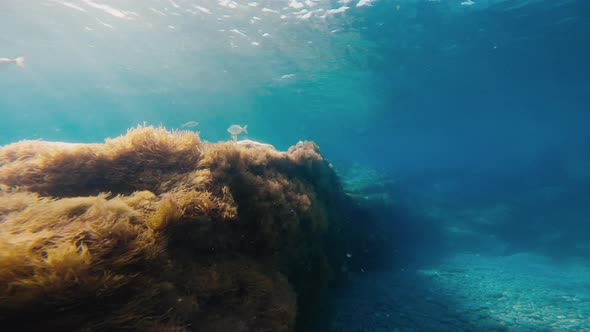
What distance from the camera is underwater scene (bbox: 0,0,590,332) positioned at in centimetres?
221

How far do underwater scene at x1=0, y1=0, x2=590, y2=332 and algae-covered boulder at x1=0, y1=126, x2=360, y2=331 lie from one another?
0.06ft

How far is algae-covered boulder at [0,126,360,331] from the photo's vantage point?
5.68 ft

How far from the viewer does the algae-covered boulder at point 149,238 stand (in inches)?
68.2

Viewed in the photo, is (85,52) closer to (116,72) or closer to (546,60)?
(116,72)

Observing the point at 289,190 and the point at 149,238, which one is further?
the point at 289,190

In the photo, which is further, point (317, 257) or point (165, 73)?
point (165, 73)

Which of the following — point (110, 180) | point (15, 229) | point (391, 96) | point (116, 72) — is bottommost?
point (15, 229)

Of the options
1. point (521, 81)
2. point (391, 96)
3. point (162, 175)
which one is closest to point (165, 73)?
A: point (391, 96)

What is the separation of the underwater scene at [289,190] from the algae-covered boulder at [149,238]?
0.02 m

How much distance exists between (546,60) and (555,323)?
29490 millimetres

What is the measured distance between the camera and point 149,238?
2344 mm

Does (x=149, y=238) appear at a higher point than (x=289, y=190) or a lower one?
lower

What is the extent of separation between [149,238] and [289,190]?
123 inches

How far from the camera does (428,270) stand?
1328cm
